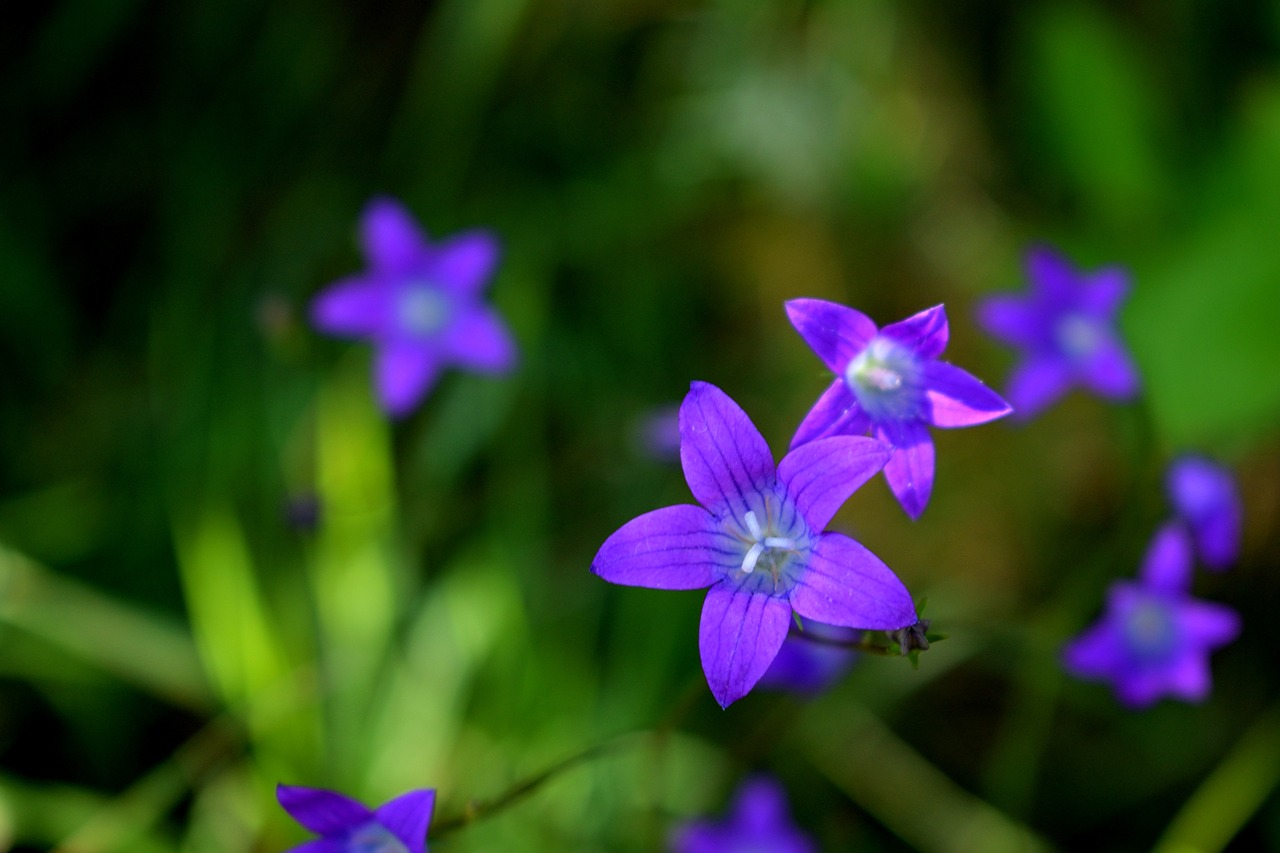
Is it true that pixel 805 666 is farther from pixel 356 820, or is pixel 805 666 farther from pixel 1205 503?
pixel 356 820

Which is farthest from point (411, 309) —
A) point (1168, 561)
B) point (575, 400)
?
point (1168, 561)

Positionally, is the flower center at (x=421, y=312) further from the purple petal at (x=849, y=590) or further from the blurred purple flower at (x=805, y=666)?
the purple petal at (x=849, y=590)

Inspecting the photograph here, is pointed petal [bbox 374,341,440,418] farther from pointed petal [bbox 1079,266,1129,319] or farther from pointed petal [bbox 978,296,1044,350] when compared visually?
pointed petal [bbox 1079,266,1129,319]

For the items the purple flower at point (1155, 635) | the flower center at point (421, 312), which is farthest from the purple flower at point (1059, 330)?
the flower center at point (421, 312)

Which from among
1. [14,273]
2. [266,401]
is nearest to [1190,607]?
[266,401]

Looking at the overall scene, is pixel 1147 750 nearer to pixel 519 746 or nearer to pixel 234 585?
pixel 519 746

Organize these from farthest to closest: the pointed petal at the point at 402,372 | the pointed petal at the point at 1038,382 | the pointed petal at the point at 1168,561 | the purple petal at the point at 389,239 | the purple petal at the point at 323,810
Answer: the purple petal at the point at 389,239, the pointed petal at the point at 402,372, the pointed petal at the point at 1038,382, the pointed petal at the point at 1168,561, the purple petal at the point at 323,810

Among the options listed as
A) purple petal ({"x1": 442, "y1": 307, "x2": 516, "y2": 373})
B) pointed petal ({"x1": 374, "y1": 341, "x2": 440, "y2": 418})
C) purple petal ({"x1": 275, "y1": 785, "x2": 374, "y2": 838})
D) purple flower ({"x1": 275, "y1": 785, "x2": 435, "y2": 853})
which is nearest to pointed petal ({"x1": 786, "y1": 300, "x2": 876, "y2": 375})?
purple flower ({"x1": 275, "y1": 785, "x2": 435, "y2": 853})
